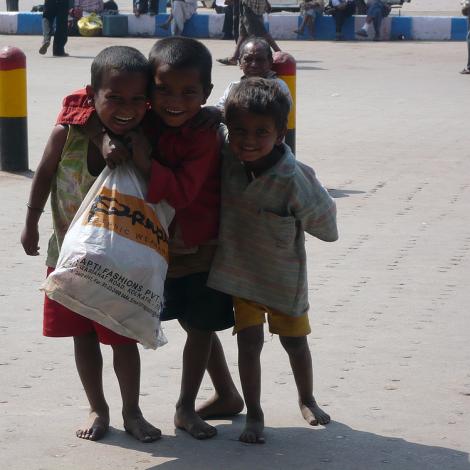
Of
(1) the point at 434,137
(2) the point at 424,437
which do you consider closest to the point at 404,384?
(2) the point at 424,437

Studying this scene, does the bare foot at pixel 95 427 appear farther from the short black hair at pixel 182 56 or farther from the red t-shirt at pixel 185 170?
the short black hair at pixel 182 56

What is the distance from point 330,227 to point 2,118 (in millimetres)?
5552

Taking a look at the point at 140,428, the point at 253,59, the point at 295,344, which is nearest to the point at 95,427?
the point at 140,428

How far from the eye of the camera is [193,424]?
380cm

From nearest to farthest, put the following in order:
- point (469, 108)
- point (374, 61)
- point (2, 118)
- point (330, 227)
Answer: point (330, 227) → point (2, 118) → point (469, 108) → point (374, 61)

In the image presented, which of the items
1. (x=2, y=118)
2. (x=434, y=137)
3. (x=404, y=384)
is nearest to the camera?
(x=404, y=384)

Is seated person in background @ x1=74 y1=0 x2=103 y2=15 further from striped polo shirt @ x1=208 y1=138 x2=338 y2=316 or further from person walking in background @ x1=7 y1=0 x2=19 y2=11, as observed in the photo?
striped polo shirt @ x1=208 y1=138 x2=338 y2=316

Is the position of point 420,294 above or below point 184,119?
below

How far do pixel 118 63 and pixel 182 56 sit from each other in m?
0.20

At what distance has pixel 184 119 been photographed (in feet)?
11.5

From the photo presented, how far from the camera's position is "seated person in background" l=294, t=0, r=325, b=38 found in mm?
22141

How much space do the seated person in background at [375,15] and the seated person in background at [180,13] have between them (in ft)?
11.0

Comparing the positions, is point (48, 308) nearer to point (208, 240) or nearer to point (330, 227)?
point (208, 240)

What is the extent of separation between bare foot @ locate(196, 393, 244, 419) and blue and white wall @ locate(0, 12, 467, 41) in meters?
19.3
